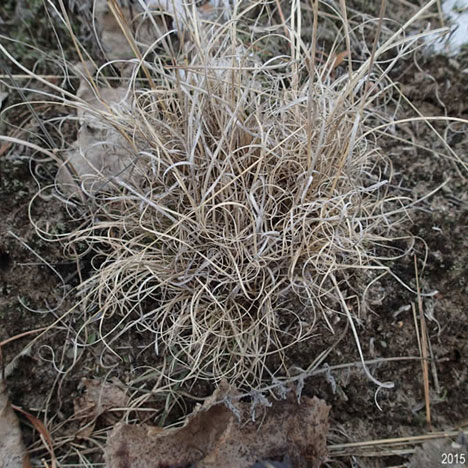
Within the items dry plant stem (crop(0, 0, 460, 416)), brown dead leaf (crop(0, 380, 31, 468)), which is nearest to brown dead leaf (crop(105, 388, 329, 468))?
dry plant stem (crop(0, 0, 460, 416))

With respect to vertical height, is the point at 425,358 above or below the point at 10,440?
below

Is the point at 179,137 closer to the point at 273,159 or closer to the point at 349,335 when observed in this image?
the point at 273,159

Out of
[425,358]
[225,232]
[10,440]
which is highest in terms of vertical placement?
[225,232]

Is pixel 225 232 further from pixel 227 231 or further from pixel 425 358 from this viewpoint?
pixel 425 358

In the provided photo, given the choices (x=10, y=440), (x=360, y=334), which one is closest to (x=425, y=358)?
(x=360, y=334)

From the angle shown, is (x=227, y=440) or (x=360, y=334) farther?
(x=360, y=334)

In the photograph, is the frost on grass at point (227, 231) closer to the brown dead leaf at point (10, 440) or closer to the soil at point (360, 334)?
the soil at point (360, 334)

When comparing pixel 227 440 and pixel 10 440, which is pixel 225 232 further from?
pixel 10 440

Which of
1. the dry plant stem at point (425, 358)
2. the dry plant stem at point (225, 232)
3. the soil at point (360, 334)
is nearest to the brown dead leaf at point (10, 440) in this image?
the soil at point (360, 334)
